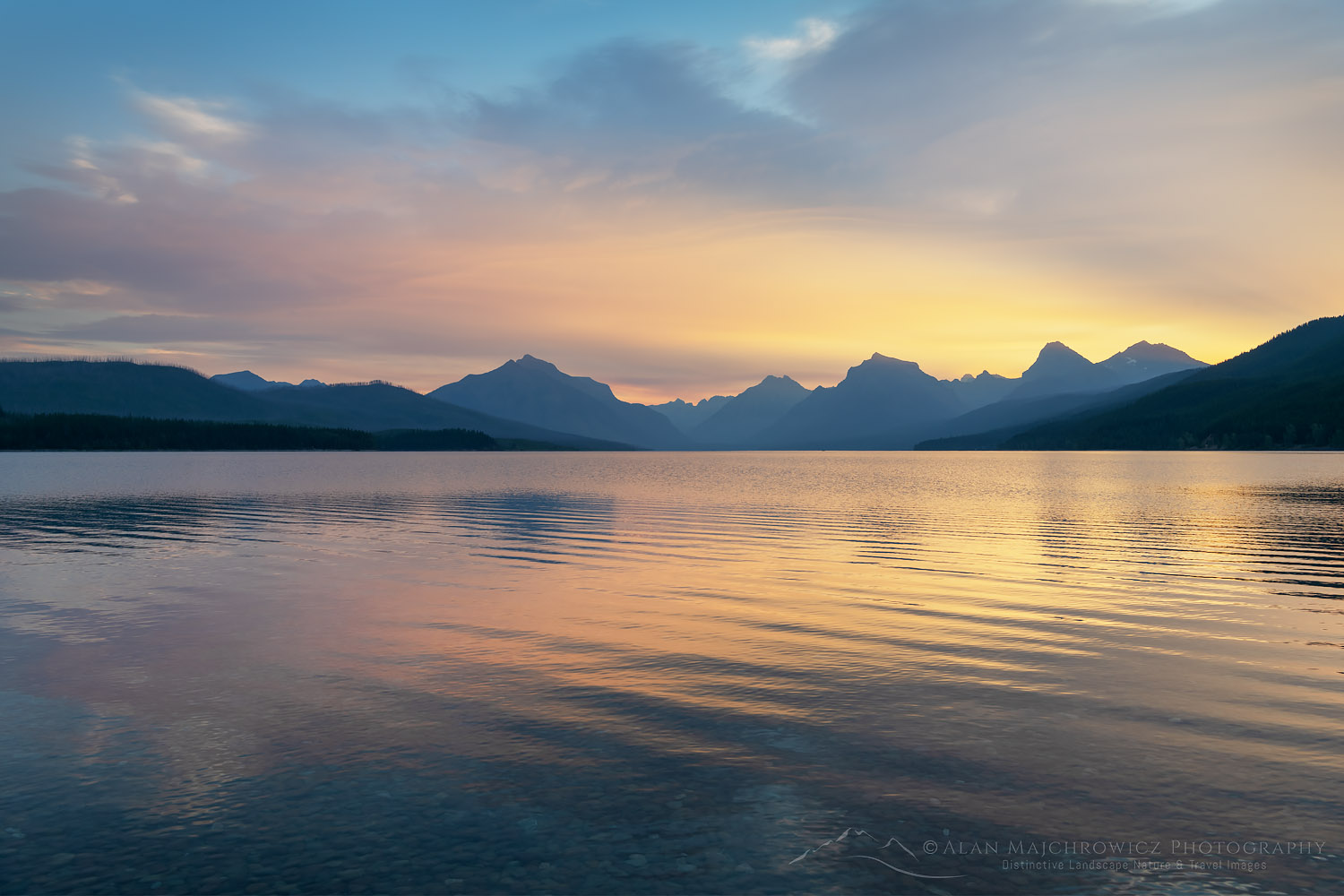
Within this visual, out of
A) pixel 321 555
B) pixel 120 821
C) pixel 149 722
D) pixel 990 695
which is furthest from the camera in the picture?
pixel 321 555

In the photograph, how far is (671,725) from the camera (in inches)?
667

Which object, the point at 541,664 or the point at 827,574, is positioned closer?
the point at 541,664

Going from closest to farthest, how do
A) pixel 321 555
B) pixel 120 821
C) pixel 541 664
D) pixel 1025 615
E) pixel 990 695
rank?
1. pixel 120 821
2. pixel 990 695
3. pixel 541 664
4. pixel 1025 615
5. pixel 321 555

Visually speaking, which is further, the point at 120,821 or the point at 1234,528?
the point at 1234,528

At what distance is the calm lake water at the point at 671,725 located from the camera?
1135 cm

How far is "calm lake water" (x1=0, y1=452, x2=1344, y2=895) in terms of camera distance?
37.2ft

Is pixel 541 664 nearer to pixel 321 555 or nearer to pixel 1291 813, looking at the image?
pixel 1291 813

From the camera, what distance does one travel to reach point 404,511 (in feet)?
237

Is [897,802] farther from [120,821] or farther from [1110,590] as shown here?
[1110,590]

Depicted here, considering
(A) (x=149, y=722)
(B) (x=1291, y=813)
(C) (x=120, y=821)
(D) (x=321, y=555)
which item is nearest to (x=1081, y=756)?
(B) (x=1291, y=813)

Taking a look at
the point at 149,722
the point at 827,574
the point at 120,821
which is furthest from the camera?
the point at 827,574

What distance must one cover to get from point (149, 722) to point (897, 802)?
15404mm

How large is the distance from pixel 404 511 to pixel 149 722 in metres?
56.9

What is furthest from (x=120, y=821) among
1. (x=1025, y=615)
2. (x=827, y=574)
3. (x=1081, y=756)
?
(x=827, y=574)
